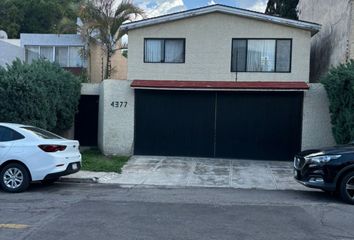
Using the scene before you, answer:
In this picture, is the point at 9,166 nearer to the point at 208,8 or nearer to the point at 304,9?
the point at 208,8

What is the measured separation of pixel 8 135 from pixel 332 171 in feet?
23.3

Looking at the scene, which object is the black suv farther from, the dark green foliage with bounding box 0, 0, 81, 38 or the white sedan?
the dark green foliage with bounding box 0, 0, 81, 38

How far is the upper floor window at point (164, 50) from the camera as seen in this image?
18.4 m

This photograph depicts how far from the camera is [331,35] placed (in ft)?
62.6

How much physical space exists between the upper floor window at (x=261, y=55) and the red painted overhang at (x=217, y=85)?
66.7 inches

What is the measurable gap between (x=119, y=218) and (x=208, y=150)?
9.08 meters

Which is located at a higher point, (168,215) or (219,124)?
(219,124)

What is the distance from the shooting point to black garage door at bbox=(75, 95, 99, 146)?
1872cm

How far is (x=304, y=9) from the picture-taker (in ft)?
81.5

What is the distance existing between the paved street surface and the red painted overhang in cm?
249

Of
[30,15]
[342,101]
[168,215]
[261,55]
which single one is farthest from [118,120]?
[30,15]

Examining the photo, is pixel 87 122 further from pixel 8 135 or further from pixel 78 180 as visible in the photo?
pixel 8 135

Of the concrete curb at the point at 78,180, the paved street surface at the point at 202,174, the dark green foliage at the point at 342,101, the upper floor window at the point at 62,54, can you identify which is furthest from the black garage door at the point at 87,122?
the upper floor window at the point at 62,54

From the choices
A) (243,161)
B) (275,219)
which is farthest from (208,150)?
(275,219)
